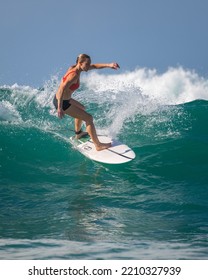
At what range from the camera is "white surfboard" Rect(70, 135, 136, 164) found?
833 cm

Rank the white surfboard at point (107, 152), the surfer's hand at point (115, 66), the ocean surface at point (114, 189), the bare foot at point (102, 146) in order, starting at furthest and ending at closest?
the bare foot at point (102, 146)
the white surfboard at point (107, 152)
the surfer's hand at point (115, 66)
the ocean surface at point (114, 189)

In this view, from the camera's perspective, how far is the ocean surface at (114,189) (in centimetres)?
462

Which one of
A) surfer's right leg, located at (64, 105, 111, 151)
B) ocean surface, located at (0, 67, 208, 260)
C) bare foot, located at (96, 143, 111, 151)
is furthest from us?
bare foot, located at (96, 143, 111, 151)

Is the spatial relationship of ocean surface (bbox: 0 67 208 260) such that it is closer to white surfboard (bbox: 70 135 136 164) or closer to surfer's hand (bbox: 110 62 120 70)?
white surfboard (bbox: 70 135 136 164)

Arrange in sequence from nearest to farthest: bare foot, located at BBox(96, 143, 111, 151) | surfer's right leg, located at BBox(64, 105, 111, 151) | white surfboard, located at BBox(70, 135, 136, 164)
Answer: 1. surfer's right leg, located at BBox(64, 105, 111, 151)
2. white surfboard, located at BBox(70, 135, 136, 164)
3. bare foot, located at BBox(96, 143, 111, 151)

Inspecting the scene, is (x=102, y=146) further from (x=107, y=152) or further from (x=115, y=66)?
(x=115, y=66)

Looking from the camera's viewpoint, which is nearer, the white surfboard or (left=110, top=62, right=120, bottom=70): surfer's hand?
(left=110, top=62, right=120, bottom=70): surfer's hand

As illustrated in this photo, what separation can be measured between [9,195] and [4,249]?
121 inches

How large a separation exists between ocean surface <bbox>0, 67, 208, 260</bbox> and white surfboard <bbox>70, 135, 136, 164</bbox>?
166 mm

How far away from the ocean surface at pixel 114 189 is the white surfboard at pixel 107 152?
0.17m

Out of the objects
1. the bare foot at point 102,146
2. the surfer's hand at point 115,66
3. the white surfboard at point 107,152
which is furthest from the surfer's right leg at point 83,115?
the surfer's hand at point 115,66

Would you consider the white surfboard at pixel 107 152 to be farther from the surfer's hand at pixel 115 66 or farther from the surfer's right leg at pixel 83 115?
the surfer's hand at pixel 115 66

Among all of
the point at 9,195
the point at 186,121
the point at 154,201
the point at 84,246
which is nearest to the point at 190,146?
the point at 186,121

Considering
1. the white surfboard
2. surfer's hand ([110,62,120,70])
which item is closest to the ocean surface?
the white surfboard
